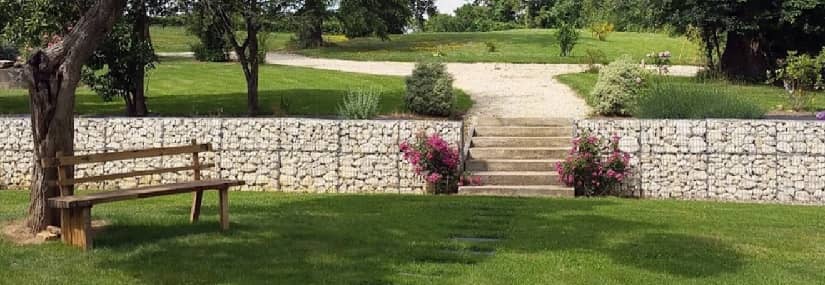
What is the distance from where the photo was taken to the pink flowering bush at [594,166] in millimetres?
11805

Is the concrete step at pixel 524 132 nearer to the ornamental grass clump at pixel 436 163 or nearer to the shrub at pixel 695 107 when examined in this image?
the shrub at pixel 695 107

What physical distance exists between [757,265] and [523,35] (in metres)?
36.5

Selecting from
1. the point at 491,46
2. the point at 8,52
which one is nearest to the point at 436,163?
the point at 8,52

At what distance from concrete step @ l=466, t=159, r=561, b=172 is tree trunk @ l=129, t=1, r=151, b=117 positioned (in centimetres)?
660

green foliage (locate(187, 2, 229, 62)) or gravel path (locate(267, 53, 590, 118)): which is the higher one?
A: green foliage (locate(187, 2, 229, 62))

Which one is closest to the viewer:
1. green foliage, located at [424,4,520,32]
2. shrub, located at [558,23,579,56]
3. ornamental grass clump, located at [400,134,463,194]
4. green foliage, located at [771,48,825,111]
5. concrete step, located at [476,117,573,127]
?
ornamental grass clump, located at [400,134,463,194]

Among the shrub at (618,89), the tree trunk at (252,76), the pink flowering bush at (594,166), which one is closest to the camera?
the pink flowering bush at (594,166)

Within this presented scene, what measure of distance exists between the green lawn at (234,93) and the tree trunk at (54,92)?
8696 mm

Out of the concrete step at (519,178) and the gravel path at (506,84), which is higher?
the gravel path at (506,84)

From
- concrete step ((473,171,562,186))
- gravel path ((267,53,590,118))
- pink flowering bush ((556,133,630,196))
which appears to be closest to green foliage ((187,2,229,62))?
gravel path ((267,53,590,118))

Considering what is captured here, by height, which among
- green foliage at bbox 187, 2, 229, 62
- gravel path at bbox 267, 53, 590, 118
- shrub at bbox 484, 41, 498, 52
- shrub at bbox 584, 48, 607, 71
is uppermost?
green foliage at bbox 187, 2, 229, 62

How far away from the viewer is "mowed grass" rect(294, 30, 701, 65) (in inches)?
1147

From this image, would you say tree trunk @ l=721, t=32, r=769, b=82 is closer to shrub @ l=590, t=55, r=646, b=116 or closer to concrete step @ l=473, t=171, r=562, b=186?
shrub @ l=590, t=55, r=646, b=116

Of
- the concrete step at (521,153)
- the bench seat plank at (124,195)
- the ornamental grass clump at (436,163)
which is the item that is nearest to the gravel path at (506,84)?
the concrete step at (521,153)
